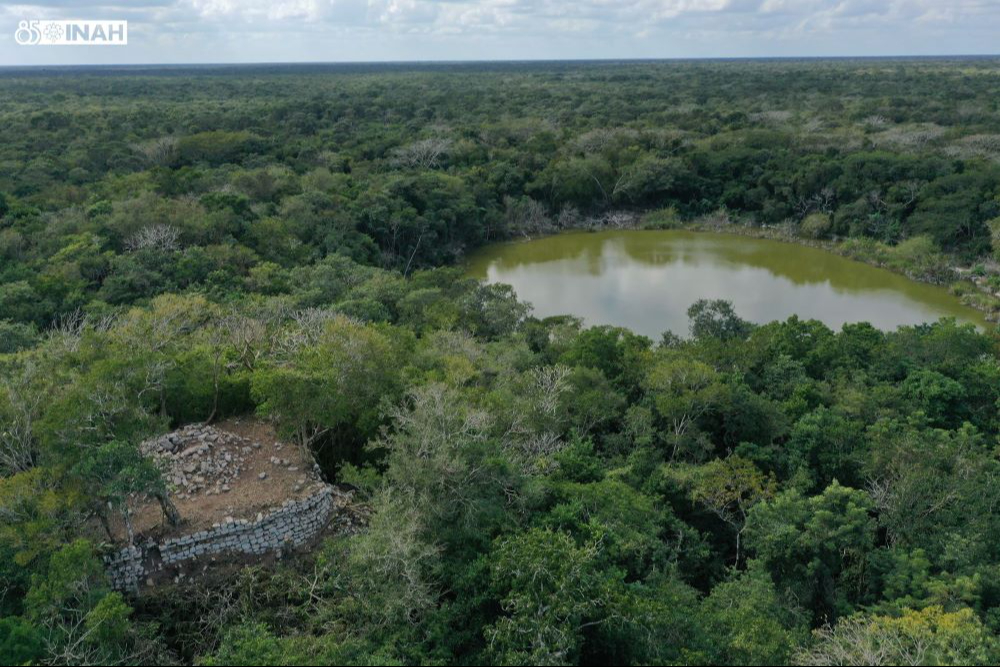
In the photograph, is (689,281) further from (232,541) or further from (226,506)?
(232,541)

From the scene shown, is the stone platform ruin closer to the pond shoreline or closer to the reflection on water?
the reflection on water

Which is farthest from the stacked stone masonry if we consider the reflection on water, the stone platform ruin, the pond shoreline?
the pond shoreline

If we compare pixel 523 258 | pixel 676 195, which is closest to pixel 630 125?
pixel 676 195

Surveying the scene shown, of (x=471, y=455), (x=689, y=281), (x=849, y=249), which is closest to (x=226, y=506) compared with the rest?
(x=471, y=455)

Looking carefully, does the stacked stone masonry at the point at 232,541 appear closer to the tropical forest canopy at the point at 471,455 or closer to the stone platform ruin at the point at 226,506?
the stone platform ruin at the point at 226,506

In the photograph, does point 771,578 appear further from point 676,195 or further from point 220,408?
point 676,195
